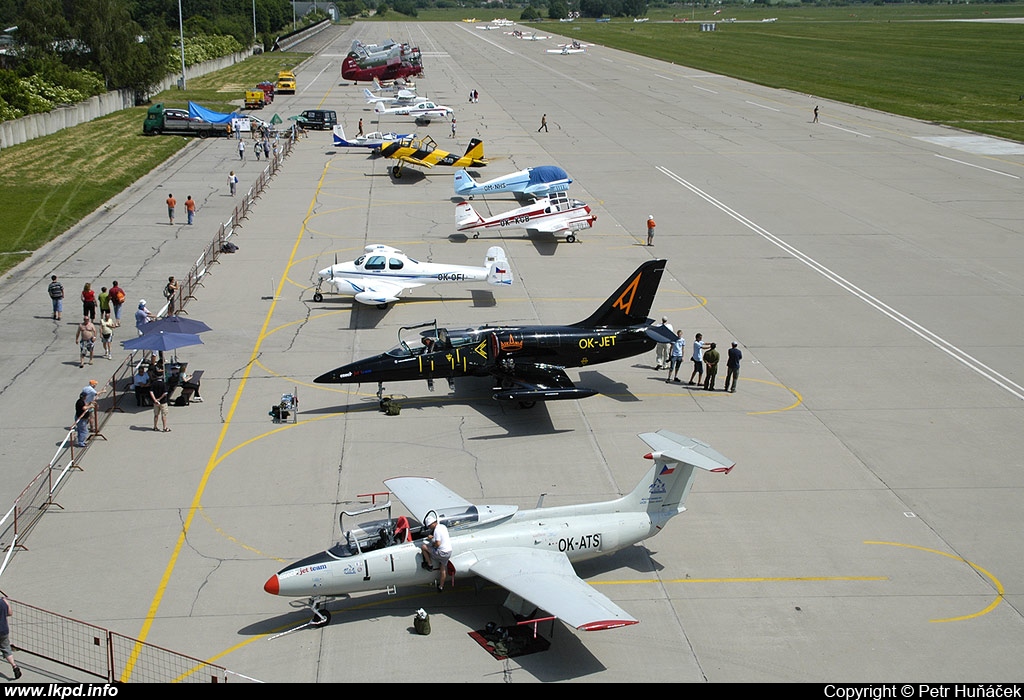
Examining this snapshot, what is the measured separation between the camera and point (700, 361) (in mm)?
28812

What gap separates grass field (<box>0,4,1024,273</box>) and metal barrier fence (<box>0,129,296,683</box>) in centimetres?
1775

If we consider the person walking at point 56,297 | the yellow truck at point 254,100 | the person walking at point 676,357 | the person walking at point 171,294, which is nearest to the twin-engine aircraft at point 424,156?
the person walking at point 171,294

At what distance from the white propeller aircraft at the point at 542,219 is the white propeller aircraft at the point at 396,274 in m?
8.58

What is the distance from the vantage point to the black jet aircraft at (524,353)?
2642 cm

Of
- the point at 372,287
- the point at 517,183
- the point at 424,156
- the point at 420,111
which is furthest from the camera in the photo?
the point at 420,111

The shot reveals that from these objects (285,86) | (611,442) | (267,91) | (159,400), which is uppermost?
(285,86)

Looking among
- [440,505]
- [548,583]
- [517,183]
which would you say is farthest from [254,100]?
[548,583]

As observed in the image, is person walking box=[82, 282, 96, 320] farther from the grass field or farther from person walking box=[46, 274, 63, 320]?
the grass field

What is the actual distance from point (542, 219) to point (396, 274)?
1088cm

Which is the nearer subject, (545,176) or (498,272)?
(498,272)

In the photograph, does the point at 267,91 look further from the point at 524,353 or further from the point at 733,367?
the point at 733,367

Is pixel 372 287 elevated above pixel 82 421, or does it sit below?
above

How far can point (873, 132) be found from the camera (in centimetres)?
7725

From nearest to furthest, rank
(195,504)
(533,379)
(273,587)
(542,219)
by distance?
1. (273,587)
2. (195,504)
3. (533,379)
4. (542,219)
